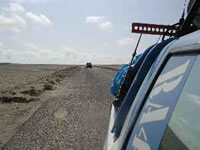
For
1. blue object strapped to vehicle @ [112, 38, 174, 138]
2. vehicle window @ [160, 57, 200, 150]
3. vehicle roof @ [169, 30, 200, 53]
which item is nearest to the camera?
vehicle window @ [160, 57, 200, 150]

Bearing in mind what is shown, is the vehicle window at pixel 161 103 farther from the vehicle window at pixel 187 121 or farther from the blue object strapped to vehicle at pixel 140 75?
the blue object strapped to vehicle at pixel 140 75

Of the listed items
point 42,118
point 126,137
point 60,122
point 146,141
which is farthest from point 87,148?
point 146,141

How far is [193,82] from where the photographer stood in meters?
1.39

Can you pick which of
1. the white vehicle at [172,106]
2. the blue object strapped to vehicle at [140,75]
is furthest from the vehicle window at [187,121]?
the blue object strapped to vehicle at [140,75]

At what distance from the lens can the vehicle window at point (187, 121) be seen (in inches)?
50.6

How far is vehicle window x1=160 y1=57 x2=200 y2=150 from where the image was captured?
129cm

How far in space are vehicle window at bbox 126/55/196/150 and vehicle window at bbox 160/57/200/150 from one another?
0.04 m

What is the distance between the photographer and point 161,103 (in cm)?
165

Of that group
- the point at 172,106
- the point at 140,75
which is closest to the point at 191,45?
the point at 172,106

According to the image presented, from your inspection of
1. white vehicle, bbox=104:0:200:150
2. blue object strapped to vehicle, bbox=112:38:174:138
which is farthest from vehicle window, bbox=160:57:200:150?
blue object strapped to vehicle, bbox=112:38:174:138

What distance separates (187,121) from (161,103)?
0.98ft

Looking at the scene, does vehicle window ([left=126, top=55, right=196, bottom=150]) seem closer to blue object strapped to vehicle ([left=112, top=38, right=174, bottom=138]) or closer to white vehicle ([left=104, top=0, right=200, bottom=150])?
white vehicle ([left=104, top=0, right=200, bottom=150])

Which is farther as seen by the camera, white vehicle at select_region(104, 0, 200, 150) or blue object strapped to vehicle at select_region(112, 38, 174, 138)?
blue object strapped to vehicle at select_region(112, 38, 174, 138)

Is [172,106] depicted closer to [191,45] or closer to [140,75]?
[191,45]
